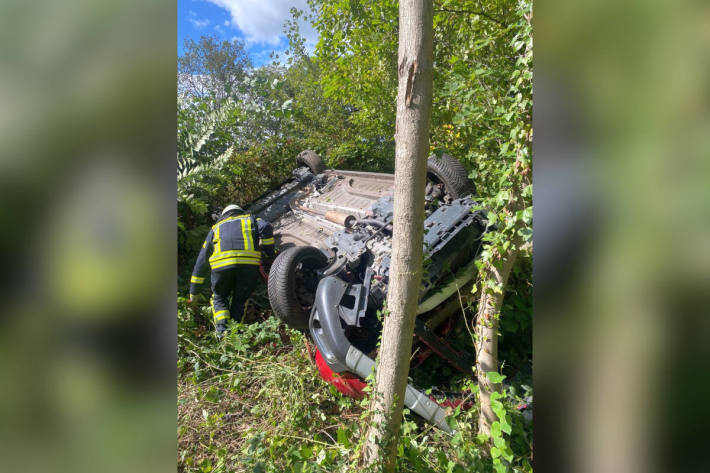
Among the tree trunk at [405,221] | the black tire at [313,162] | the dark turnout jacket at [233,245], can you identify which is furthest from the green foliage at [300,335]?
the black tire at [313,162]

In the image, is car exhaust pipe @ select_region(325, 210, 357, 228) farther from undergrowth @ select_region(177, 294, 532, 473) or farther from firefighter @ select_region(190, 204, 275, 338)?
undergrowth @ select_region(177, 294, 532, 473)

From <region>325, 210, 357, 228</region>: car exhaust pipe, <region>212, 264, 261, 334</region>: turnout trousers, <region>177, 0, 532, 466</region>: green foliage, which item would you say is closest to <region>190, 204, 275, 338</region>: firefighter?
<region>212, 264, 261, 334</region>: turnout trousers

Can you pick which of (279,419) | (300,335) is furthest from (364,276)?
(279,419)

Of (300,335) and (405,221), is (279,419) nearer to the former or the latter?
(300,335)

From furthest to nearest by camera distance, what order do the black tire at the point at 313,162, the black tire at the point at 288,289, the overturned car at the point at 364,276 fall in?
the black tire at the point at 313,162 → the black tire at the point at 288,289 → the overturned car at the point at 364,276

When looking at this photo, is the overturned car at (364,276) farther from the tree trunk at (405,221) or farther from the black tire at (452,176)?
the tree trunk at (405,221)

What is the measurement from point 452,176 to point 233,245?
2811 millimetres

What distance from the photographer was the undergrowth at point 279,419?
85.7 inches

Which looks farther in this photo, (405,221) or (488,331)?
(488,331)

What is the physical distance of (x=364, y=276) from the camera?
3.74m

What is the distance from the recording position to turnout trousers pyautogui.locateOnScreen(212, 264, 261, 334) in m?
4.57

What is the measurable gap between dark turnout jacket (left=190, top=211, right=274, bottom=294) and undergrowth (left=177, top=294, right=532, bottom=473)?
2.11 ft
